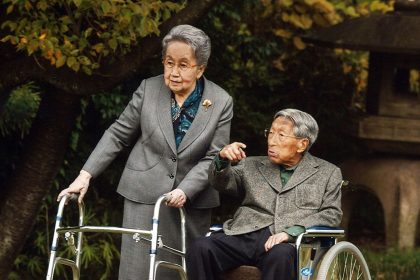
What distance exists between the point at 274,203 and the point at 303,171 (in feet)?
0.71

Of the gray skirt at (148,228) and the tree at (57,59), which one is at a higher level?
the tree at (57,59)

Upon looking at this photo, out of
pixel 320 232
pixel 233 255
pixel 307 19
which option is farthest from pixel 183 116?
pixel 307 19

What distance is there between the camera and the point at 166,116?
6172mm

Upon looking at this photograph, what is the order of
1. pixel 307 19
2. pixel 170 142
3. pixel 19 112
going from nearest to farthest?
pixel 170 142, pixel 19 112, pixel 307 19

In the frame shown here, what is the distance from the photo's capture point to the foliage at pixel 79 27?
7.02 meters

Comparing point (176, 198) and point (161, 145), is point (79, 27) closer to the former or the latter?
point (161, 145)

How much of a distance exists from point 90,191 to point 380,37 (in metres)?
2.54

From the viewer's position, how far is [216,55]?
32.4 ft

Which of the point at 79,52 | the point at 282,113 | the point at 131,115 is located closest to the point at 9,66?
the point at 79,52

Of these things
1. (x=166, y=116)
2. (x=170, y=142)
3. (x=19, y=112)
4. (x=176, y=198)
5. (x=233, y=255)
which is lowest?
(x=233, y=255)

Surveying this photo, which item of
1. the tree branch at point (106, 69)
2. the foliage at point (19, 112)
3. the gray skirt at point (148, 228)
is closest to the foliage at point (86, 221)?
the foliage at point (19, 112)

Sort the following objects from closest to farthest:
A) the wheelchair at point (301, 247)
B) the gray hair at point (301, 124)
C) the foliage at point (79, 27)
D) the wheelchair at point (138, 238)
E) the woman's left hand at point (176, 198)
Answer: the wheelchair at point (138, 238)
the wheelchair at point (301, 247)
the woman's left hand at point (176, 198)
the gray hair at point (301, 124)
the foliage at point (79, 27)

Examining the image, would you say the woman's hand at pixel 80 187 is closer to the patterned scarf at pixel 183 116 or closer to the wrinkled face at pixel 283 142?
the patterned scarf at pixel 183 116

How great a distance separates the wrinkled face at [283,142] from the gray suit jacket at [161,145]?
0.25 meters
